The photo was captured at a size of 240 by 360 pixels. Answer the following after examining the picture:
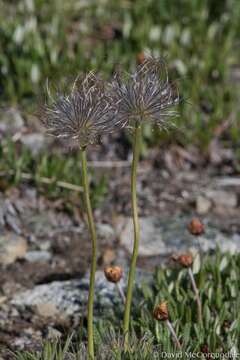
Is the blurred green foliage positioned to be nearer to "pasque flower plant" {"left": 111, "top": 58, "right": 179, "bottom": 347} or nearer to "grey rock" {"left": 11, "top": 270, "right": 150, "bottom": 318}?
"grey rock" {"left": 11, "top": 270, "right": 150, "bottom": 318}

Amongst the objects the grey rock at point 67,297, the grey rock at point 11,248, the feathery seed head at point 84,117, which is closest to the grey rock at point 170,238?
the grey rock at point 67,297

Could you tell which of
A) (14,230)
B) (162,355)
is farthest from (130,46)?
(162,355)

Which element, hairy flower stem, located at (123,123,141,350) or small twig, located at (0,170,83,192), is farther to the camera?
small twig, located at (0,170,83,192)

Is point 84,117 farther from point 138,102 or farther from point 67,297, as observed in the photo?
point 67,297

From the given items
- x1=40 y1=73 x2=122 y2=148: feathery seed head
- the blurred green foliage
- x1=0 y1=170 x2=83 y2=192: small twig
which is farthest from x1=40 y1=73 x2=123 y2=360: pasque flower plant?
the blurred green foliage

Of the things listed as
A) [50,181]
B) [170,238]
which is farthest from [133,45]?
[170,238]

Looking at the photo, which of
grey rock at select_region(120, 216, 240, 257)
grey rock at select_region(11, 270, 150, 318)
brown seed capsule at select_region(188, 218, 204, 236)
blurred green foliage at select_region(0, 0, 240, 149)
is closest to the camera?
brown seed capsule at select_region(188, 218, 204, 236)

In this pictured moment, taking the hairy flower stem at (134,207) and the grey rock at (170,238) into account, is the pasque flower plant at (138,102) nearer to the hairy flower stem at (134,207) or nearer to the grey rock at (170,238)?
the hairy flower stem at (134,207)
